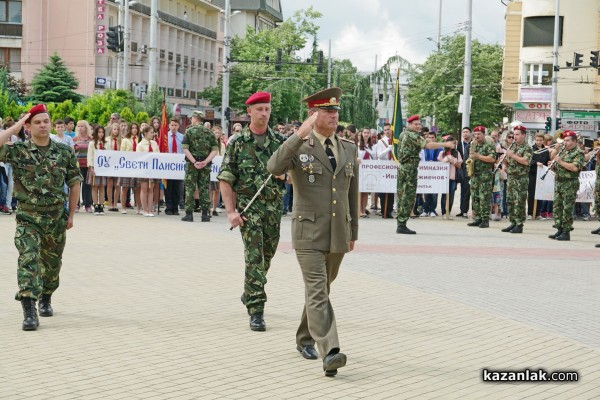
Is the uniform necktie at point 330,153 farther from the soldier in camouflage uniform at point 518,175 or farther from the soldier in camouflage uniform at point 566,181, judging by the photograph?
the soldier in camouflage uniform at point 518,175

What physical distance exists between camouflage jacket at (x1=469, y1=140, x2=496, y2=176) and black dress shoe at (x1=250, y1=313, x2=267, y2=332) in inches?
538

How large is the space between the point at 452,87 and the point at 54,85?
28.0 meters

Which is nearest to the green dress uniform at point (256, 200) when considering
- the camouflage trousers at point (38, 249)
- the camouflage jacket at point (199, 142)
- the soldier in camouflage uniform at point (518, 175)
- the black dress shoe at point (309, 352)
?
Result: the black dress shoe at point (309, 352)

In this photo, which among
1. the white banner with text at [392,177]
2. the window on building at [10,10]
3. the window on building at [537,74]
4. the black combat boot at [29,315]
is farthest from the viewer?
the window on building at [10,10]

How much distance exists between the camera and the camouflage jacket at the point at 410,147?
1998cm

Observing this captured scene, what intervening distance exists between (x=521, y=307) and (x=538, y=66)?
64.4 meters

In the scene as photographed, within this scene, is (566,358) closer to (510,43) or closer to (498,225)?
(498,225)

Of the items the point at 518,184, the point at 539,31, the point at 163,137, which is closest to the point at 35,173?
the point at 518,184

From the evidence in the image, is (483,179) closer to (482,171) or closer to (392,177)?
(482,171)

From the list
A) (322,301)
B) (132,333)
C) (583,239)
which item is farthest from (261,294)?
(583,239)

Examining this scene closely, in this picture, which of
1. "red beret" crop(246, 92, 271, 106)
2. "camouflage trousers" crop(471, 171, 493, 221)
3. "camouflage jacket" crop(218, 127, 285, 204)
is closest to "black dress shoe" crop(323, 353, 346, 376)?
"camouflage jacket" crop(218, 127, 285, 204)

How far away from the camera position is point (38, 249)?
386 inches

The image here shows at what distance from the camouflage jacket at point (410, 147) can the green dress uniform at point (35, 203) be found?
10.7 meters

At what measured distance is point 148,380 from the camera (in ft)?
24.9
